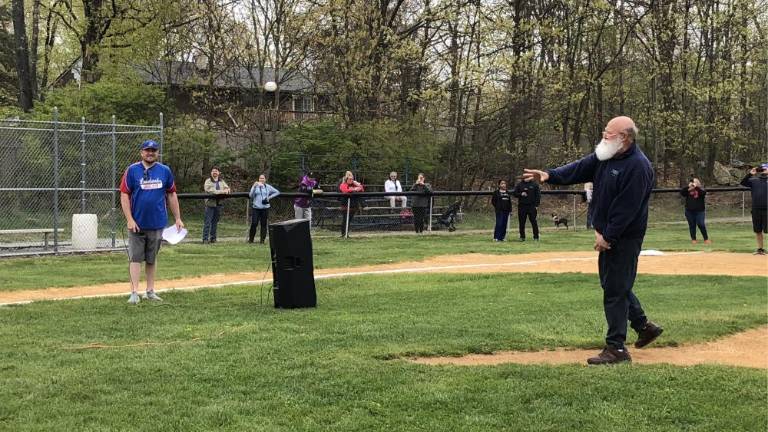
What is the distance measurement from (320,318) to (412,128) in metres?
20.6

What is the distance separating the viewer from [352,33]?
26172 mm

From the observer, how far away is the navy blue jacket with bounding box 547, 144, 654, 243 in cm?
552

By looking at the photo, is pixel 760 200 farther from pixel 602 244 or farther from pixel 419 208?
pixel 602 244

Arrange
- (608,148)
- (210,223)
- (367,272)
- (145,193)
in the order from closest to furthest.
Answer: (608,148), (145,193), (367,272), (210,223)

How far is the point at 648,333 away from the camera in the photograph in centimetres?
618

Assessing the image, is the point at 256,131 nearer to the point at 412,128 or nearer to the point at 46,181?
the point at 412,128

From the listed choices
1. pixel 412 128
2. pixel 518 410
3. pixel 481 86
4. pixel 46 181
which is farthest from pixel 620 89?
pixel 518 410

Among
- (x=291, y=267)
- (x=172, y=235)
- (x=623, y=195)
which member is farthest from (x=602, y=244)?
Answer: (x=172, y=235)

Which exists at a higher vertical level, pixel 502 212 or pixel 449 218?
pixel 502 212

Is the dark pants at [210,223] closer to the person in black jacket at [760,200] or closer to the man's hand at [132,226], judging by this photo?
the man's hand at [132,226]

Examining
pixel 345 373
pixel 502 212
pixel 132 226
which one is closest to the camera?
pixel 345 373

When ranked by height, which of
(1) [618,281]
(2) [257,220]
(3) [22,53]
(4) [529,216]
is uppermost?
(3) [22,53]

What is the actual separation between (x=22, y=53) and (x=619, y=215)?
26168mm

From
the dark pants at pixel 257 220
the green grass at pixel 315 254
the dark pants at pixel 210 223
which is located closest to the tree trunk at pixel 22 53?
the dark pants at pixel 210 223
